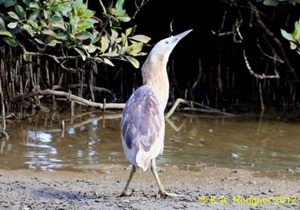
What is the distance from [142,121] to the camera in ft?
17.7

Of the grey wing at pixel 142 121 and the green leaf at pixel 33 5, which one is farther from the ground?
the green leaf at pixel 33 5

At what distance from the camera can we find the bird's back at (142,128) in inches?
204

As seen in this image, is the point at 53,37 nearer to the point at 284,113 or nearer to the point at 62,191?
the point at 62,191

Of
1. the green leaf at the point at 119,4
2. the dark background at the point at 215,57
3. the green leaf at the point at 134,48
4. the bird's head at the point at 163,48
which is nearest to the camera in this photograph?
the bird's head at the point at 163,48

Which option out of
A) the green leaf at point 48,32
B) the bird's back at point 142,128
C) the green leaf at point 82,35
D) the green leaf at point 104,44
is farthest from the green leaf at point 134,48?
the bird's back at point 142,128

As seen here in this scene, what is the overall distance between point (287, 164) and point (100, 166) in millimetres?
1911

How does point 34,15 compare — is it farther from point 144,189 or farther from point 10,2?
point 144,189

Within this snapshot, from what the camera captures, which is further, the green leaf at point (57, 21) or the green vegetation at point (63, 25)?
the green leaf at point (57, 21)

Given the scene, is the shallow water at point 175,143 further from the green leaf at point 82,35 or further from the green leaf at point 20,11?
the green leaf at point 20,11

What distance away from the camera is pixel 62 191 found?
558cm

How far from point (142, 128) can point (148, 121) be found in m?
0.09

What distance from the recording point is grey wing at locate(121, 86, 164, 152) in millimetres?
5262

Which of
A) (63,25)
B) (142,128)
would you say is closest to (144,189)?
(142,128)

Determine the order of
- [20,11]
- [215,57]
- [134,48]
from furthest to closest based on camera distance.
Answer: [215,57] < [134,48] < [20,11]
